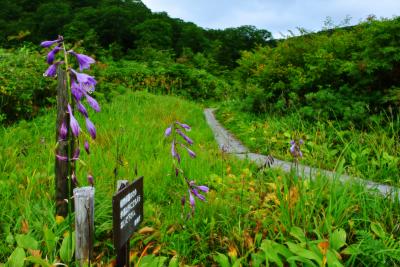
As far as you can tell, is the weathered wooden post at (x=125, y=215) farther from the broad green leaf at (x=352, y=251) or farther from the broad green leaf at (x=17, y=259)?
the broad green leaf at (x=352, y=251)

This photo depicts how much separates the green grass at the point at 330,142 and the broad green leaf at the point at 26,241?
2085 mm

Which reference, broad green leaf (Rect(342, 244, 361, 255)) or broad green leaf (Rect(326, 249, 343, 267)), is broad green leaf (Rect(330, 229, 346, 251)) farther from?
broad green leaf (Rect(326, 249, 343, 267))

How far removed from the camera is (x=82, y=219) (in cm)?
220

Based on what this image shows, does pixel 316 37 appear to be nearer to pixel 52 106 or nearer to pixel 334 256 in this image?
pixel 52 106

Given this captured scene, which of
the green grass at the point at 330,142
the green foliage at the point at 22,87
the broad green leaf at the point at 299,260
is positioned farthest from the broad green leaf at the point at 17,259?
the green foliage at the point at 22,87

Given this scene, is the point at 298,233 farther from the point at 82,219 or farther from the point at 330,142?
the point at 330,142

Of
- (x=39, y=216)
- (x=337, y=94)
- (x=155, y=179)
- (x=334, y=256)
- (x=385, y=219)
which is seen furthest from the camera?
(x=337, y=94)

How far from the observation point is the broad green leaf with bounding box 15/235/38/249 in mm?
2342

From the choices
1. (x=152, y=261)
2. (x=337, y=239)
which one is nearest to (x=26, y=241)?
(x=152, y=261)

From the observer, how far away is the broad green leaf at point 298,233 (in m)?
2.55

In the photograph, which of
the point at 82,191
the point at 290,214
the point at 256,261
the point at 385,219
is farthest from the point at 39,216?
the point at 385,219

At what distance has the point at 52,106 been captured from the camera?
276 inches

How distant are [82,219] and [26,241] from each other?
47 centimetres

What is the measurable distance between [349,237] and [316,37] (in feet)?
22.7
